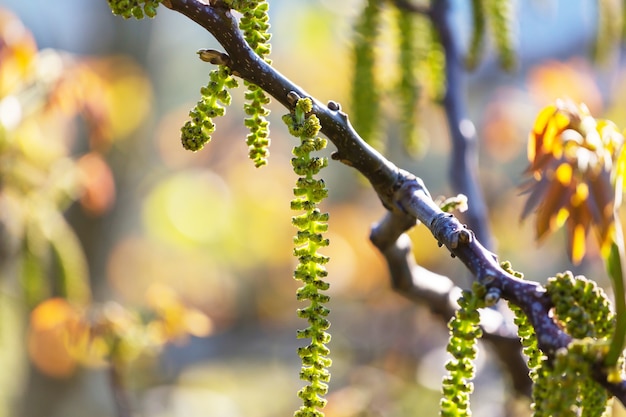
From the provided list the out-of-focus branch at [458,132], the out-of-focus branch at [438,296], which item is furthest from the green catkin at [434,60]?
the out-of-focus branch at [438,296]

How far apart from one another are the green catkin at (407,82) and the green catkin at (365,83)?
3.2 inches

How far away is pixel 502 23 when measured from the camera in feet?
5.23

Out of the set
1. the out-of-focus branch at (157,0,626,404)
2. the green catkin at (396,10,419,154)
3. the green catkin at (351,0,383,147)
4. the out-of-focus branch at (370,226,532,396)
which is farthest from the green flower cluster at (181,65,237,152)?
the green catkin at (396,10,419,154)

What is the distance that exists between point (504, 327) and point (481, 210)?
42cm

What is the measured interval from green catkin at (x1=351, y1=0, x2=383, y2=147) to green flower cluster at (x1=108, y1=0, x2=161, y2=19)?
831mm

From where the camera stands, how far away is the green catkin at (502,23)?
159 centimetres

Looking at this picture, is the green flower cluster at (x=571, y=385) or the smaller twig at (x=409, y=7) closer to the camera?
the green flower cluster at (x=571, y=385)

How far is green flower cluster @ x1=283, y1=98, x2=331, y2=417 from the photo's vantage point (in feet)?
2.45

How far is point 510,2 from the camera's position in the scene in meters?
1.63

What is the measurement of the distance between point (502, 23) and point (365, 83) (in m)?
0.32

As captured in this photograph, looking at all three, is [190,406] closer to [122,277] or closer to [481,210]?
[122,277]

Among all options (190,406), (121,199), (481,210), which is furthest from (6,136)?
(121,199)

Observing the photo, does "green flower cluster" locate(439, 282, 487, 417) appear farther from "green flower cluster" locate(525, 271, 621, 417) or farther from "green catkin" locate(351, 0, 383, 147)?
"green catkin" locate(351, 0, 383, 147)

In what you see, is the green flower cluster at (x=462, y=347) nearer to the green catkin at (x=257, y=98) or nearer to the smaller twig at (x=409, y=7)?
the green catkin at (x=257, y=98)
